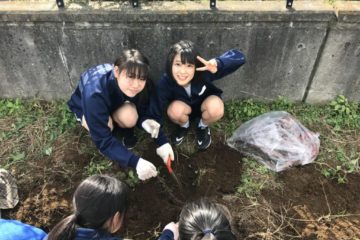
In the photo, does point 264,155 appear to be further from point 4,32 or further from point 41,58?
point 4,32

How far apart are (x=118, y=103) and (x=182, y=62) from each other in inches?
25.7

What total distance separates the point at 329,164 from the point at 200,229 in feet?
5.71

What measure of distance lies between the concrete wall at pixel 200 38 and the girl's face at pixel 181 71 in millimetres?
454

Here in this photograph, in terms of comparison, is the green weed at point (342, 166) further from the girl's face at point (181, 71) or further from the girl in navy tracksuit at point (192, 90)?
the girl's face at point (181, 71)

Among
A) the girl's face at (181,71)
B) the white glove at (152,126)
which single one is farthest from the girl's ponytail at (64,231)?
the girl's face at (181,71)

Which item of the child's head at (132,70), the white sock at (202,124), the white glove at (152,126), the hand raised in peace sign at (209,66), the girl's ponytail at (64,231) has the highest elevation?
the child's head at (132,70)

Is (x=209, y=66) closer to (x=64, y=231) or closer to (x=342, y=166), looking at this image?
(x=342, y=166)

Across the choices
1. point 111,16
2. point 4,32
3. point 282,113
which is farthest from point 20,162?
point 282,113

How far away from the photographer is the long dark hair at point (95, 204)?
2076mm

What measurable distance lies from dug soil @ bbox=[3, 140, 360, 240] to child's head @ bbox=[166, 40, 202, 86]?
790 millimetres

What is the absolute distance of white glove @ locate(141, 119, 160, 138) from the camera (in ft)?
Result: 10.0

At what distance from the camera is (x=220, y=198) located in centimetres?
304

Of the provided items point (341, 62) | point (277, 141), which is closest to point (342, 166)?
point (277, 141)

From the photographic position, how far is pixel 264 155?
3291 mm
